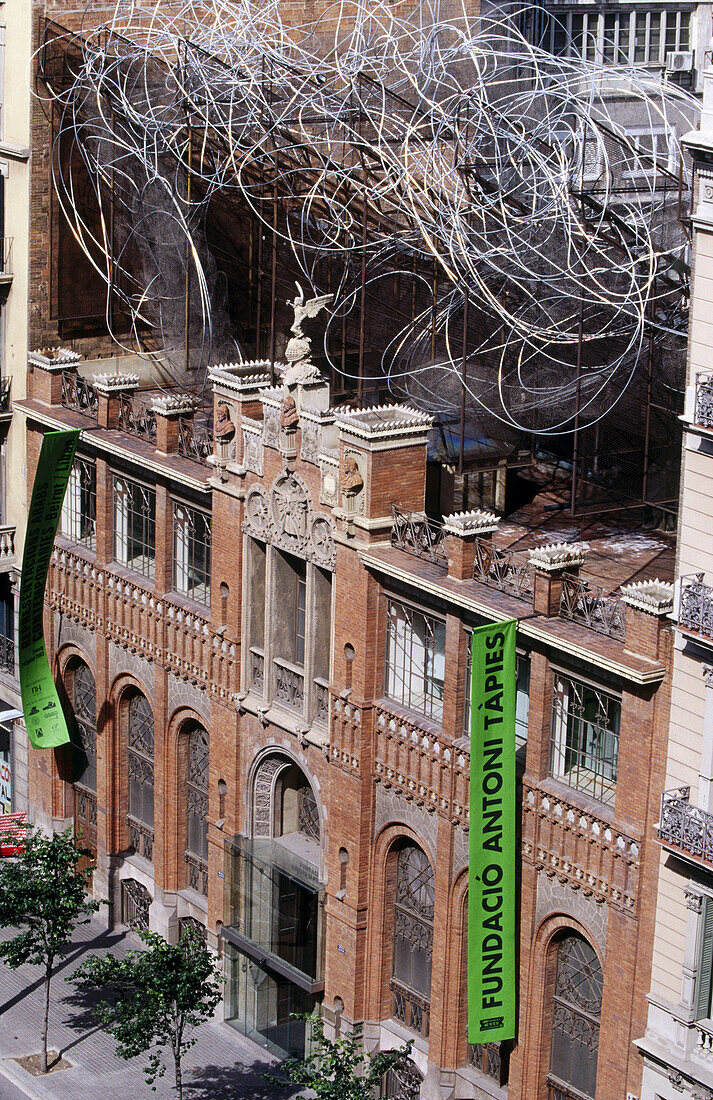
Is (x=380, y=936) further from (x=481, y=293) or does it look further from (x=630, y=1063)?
(x=481, y=293)

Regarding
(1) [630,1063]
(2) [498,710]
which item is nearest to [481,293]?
(2) [498,710]

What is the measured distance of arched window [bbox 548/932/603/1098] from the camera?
42.7 meters

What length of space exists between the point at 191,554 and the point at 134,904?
36.8 feet

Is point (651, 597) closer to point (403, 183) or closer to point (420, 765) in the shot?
point (420, 765)

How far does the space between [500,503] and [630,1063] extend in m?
16.0

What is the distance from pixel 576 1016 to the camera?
4316 centimetres

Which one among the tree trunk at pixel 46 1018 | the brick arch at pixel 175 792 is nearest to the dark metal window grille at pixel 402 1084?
the tree trunk at pixel 46 1018

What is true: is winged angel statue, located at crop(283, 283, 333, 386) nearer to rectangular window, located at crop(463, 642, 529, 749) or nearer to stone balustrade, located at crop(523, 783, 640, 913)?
rectangular window, located at crop(463, 642, 529, 749)

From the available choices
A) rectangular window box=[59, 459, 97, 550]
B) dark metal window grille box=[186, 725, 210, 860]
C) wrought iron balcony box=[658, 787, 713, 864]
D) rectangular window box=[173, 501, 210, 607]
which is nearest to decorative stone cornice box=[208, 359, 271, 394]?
rectangular window box=[173, 501, 210, 607]

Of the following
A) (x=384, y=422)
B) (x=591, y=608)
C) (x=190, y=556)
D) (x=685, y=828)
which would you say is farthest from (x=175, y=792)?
(x=685, y=828)

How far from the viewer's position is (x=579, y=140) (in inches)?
1909

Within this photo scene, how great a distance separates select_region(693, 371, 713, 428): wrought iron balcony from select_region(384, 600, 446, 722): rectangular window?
10079 millimetres

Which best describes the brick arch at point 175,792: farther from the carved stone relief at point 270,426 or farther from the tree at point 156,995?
the carved stone relief at point 270,426

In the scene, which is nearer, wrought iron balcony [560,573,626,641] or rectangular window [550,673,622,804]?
wrought iron balcony [560,573,626,641]
